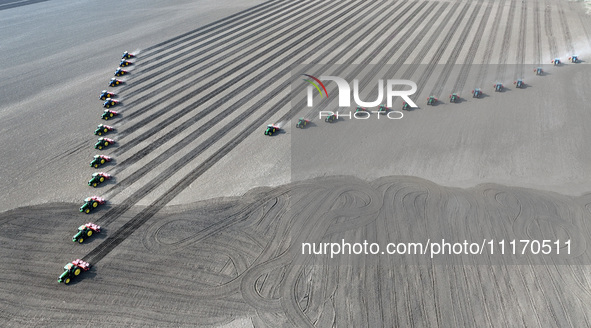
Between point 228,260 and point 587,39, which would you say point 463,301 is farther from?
point 587,39

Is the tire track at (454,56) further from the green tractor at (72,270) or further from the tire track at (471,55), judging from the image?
the green tractor at (72,270)

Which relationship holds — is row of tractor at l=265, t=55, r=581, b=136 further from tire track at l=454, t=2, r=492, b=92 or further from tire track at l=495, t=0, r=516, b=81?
tire track at l=495, t=0, r=516, b=81

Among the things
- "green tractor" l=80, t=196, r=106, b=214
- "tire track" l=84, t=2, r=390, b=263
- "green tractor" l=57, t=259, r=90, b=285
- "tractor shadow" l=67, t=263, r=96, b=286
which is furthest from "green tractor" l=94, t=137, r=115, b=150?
"tractor shadow" l=67, t=263, r=96, b=286

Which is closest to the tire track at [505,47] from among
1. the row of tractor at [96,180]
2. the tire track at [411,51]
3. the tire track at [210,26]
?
the tire track at [411,51]

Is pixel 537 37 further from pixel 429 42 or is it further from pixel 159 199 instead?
pixel 159 199

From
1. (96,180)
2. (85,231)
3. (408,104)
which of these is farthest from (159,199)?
(408,104)

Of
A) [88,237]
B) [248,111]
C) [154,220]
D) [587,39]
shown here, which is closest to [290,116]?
[248,111]
